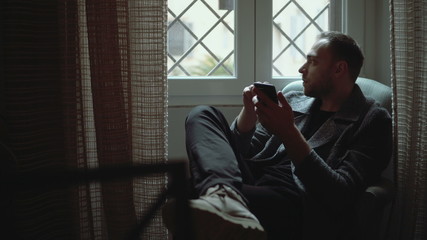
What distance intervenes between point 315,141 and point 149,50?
0.65 meters

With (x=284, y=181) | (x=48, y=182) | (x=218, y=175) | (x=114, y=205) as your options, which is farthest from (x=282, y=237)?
(x=48, y=182)

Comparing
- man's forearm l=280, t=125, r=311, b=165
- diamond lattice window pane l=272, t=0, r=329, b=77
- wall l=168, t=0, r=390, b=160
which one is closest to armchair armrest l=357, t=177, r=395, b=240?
man's forearm l=280, t=125, r=311, b=165

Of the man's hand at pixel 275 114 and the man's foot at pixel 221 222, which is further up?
the man's hand at pixel 275 114

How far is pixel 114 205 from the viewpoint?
146cm

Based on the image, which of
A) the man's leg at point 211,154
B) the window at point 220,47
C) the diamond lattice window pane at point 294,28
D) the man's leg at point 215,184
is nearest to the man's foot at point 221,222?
Result: the man's leg at point 215,184

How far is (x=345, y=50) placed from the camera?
1.76 metres

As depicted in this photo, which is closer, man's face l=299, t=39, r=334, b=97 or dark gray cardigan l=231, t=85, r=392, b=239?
dark gray cardigan l=231, t=85, r=392, b=239

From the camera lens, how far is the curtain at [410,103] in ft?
5.25

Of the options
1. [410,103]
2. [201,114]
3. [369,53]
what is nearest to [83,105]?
[201,114]

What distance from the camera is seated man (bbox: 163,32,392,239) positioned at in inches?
45.6

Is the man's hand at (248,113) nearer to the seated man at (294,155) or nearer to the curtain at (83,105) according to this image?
the seated man at (294,155)

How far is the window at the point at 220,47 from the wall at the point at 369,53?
0.21ft

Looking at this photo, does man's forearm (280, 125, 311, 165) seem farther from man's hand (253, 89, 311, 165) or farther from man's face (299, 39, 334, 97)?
man's face (299, 39, 334, 97)

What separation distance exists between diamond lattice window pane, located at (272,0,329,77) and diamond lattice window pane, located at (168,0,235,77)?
0.72 ft
